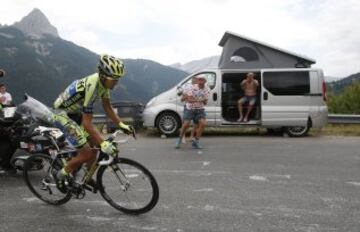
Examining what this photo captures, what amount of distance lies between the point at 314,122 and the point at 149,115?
4.68 meters

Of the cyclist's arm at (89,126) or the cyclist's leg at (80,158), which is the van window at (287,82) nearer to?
the cyclist's leg at (80,158)

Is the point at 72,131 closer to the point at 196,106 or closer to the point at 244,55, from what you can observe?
the point at 196,106

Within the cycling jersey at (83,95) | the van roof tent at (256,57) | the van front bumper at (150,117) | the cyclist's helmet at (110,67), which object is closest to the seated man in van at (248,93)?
the van roof tent at (256,57)

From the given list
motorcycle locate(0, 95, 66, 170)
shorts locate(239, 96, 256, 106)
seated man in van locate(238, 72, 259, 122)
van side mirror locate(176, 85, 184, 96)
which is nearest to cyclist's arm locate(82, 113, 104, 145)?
motorcycle locate(0, 95, 66, 170)

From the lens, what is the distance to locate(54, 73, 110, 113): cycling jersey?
5246 mm

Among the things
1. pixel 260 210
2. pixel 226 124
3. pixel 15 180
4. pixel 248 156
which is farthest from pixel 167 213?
pixel 226 124

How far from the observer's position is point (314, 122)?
13.6 m

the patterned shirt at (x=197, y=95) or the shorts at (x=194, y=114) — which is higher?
the patterned shirt at (x=197, y=95)

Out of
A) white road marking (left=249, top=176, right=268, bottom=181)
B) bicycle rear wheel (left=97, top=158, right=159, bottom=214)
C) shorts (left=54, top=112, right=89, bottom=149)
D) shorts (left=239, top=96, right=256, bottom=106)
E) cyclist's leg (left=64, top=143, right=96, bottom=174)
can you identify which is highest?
shorts (left=239, top=96, right=256, bottom=106)

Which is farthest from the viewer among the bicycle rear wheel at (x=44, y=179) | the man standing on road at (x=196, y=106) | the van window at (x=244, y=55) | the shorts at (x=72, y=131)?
the van window at (x=244, y=55)

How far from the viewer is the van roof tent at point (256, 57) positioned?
46.1 ft

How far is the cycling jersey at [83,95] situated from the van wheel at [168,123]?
8.25 metres

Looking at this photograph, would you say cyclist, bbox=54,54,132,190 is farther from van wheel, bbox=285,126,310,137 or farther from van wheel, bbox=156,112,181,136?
van wheel, bbox=285,126,310,137

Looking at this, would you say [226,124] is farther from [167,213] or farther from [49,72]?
[49,72]
